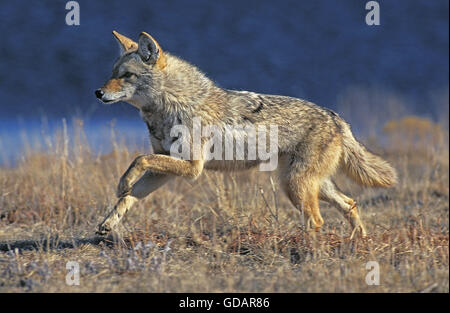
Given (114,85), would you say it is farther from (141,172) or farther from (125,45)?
(141,172)

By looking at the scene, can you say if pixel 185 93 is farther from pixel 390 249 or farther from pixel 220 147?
pixel 390 249

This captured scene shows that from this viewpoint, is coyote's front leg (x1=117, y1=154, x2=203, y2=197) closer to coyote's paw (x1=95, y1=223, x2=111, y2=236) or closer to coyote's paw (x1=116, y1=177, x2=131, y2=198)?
coyote's paw (x1=116, y1=177, x2=131, y2=198)

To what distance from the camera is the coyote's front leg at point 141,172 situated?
4.93 meters

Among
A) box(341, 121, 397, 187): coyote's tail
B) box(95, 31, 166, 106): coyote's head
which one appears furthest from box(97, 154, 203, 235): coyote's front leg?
box(341, 121, 397, 187): coyote's tail

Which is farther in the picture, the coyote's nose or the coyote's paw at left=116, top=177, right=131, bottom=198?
the coyote's nose

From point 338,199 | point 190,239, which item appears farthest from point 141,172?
point 338,199

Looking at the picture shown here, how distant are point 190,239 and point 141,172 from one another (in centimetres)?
74

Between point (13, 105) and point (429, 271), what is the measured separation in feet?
45.8

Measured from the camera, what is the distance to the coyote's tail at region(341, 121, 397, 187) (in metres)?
5.60

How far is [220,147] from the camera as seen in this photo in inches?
209

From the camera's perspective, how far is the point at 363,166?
560 centimetres

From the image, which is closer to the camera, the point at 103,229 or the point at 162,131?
the point at 103,229

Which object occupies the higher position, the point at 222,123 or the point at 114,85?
the point at 114,85

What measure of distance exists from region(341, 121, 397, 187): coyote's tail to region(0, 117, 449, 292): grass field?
1.51ft
